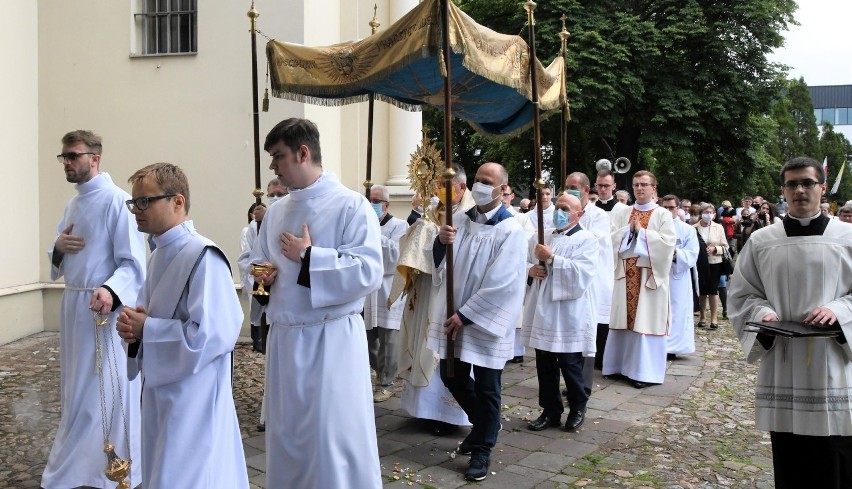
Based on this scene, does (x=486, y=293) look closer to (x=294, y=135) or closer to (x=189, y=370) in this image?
(x=294, y=135)

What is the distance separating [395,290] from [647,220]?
3.61m

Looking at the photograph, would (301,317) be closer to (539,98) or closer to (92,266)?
(92,266)

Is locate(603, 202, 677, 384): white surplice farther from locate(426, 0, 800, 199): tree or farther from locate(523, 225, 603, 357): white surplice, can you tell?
locate(426, 0, 800, 199): tree

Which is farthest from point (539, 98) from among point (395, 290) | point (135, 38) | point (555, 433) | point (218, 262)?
point (135, 38)

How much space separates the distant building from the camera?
86.6 meters

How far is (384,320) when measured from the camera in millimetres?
7902

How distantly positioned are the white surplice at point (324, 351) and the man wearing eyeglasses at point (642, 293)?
5.30 m

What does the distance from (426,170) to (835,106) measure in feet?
306

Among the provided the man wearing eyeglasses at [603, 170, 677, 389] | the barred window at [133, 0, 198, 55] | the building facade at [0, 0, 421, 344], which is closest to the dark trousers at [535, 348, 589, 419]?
the man wearing eyeglasses at [603, 170, 677, 389]

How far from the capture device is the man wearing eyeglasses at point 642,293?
878 cm

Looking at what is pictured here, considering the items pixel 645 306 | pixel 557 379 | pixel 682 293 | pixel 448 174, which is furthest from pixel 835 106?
pixel 448 174

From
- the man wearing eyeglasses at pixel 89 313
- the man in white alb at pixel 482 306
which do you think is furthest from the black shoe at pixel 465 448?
the man wearing eyeglasses at pixel 89 313

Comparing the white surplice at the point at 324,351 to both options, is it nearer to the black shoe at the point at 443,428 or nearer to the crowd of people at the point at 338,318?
the crowd of people at the point at 338,318

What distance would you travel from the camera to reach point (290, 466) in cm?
404
